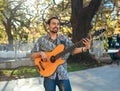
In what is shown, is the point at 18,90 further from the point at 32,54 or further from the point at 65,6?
the point at 65,6

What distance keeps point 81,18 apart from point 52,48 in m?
14.4

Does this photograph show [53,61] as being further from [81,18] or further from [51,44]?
[81,18]

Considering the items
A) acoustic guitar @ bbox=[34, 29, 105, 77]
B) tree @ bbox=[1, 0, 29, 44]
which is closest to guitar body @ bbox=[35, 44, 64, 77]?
acoustic guitar @ bbox=[34, 29, 105, 77]

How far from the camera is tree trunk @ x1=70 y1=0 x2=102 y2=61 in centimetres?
1973

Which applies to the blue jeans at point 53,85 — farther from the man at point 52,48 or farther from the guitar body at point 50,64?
the guitar body at point 50,64

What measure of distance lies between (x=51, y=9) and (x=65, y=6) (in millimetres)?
1344

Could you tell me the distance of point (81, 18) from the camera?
1977cm

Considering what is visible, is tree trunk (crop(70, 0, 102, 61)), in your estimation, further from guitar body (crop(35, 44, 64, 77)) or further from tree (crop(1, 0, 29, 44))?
tree (crop(1, 0, 29, 44))

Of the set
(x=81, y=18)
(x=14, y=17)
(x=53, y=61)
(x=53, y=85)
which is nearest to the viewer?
(x=53, y=85)

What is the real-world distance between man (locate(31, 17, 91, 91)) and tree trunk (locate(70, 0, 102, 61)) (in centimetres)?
1428

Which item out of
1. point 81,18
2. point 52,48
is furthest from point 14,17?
point 52,48

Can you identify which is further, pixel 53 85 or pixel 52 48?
pixel 52 48

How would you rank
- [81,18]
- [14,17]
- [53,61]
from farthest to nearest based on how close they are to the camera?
[14,17] → [81,18] → [53,61]

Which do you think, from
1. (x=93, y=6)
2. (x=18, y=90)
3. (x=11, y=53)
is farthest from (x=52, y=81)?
(x=11, y=53)
